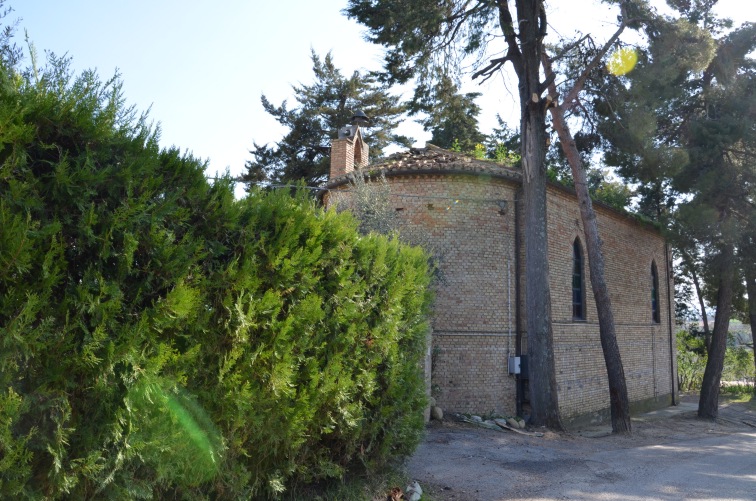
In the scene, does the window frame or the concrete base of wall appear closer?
the concrete base of wall

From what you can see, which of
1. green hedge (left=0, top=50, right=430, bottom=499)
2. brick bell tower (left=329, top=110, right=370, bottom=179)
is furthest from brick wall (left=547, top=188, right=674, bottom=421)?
green hedge (left=0, top=50, right=430, bottom=499)

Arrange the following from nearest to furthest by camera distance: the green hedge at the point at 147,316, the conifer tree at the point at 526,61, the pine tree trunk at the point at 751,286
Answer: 1. the green hedge at the point at 147,316
2. the conifer tree at the point at 526,61
3. the pine tree trunk at the point at 751,286

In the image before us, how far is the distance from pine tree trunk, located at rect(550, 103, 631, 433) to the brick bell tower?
626 cm

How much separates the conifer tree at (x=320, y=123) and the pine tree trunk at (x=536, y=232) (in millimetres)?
21575

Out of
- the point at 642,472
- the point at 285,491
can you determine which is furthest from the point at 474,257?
→ the point at 285,491

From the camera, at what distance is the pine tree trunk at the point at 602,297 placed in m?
15.4

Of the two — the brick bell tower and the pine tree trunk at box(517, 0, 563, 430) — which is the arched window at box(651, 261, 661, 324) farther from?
the brick bell tower

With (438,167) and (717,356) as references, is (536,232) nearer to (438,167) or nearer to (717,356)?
(438,167)

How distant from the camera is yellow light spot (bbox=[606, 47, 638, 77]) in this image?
16516mm

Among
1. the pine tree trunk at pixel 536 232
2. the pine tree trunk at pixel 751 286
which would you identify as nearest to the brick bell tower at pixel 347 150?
the pine tree trunk at pixel 536 232

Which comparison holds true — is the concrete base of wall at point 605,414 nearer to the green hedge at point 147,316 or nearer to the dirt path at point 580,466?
the dirt path at point 580,466

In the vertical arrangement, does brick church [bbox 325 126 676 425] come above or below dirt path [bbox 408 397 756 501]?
above

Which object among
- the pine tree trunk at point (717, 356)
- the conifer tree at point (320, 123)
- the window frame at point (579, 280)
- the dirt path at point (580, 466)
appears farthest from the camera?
the conifer tree at point (320, 123)

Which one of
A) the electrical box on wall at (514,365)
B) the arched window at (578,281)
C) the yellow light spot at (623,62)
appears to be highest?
the yellow light spot at (623,62)
